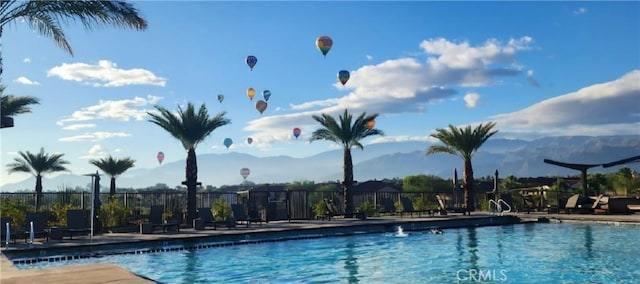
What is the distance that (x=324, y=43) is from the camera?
87.5 feet

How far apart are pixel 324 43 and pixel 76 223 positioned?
15.5 m

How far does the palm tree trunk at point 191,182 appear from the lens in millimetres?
19422

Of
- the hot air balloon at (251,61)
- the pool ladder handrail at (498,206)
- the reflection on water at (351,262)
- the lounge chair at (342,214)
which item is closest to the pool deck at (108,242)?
the pool ladder handrail at (498,206)

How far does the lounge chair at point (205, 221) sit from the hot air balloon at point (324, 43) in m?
12.0

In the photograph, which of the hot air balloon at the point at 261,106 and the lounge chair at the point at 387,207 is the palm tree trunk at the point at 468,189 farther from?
the hot air balloon at the point at 261,106

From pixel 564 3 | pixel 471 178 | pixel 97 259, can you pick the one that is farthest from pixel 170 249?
pixel 471 178

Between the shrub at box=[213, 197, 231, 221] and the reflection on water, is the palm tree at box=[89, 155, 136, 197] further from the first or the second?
the reflection on water

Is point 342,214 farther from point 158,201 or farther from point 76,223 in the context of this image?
point 76,223

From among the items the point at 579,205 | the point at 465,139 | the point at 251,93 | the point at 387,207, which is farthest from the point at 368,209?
the point at 251,93

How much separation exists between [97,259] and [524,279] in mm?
8733

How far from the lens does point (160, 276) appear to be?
991 centimetres

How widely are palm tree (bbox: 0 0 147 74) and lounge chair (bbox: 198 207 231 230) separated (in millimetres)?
7496

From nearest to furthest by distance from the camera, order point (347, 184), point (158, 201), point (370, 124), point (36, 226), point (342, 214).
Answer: point (36, 226) < point (158, 201) < point (342, 214) < point (347, 184) < point (370, 124)

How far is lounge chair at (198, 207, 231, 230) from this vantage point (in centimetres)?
1698
